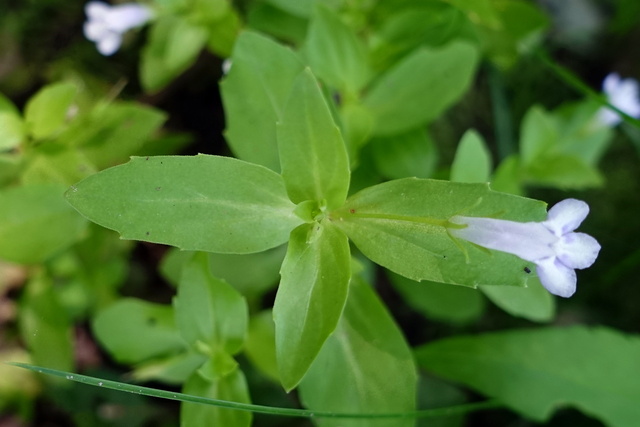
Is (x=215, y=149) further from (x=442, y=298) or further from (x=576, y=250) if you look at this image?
(x=576, y=250)

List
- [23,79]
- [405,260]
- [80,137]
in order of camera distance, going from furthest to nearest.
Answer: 1. [23,79]
2. [80,137]
3. [405,260]

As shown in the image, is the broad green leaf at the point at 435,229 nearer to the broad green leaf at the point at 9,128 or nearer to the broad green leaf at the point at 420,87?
the broad green leaf at the point at 420,87

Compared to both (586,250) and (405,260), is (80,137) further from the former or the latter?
(586,250)

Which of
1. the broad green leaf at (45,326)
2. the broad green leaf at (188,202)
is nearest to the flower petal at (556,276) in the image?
the broad green leaf at (188,202)

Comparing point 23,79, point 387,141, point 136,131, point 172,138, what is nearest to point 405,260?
point 387,141

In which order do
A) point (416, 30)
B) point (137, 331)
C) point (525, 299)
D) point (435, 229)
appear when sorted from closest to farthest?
point (435, 229) < point (525, 299) < point (137, 331) < point (416, 30)

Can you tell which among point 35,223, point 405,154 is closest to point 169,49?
point 35,223

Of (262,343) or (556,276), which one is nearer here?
(556,276)
